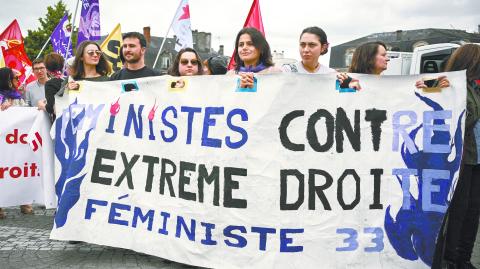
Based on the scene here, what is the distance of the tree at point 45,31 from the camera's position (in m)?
29.1

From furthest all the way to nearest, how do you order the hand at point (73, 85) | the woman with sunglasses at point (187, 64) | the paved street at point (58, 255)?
the woman with sunglasses at point (187, 64) < the hand at point (73, 85) < the paved street at point (58, 255)

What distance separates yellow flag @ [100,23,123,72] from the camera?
863 cm

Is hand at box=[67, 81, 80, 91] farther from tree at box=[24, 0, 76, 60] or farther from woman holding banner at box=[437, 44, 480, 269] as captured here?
tree at box=[24, 0, 76, 60]

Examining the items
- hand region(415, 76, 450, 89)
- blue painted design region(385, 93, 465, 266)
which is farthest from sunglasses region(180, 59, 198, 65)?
blue painted design region(385, 93, 465, 266)

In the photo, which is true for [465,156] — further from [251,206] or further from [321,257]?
[251,206]

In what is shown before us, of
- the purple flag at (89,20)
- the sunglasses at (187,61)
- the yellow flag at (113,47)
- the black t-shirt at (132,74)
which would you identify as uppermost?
the purple flag at (89,20)

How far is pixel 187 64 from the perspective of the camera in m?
4.35

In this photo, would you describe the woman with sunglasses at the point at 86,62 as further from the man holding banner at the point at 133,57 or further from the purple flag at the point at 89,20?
the purple flag at the point at 89,20

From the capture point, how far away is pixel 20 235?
4.66 m

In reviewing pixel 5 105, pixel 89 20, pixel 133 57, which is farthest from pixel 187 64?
pixel 89 20

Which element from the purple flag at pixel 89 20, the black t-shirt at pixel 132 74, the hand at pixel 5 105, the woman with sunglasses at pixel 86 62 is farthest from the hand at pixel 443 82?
the purple flag at pixel 89 20

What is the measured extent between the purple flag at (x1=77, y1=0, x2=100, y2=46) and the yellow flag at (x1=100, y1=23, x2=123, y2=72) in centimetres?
21

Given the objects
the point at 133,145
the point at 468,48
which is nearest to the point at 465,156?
the point at 468,48

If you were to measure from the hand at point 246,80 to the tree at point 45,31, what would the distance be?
27.0m
